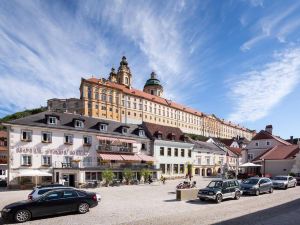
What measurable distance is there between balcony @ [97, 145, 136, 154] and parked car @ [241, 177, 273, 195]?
73.5ft

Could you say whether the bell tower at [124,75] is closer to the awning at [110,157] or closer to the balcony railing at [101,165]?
the balcony railing at [101,165]

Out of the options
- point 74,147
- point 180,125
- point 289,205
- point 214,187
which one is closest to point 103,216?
point 214,187

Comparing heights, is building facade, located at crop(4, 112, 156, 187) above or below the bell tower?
below

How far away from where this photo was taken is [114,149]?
1843 inches

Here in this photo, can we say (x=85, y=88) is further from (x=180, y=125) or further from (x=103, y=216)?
(x=103, y=216)

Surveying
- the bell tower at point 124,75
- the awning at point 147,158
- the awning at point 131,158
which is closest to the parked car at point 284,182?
the awning at point 147,158

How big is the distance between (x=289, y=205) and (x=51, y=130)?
3006 centimetres

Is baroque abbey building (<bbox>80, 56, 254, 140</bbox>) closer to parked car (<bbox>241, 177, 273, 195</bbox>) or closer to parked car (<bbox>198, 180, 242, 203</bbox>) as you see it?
parked car (<bbox>241, 177, 273, 195</bbox>)

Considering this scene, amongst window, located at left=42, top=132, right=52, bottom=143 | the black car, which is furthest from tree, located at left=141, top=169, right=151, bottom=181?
the black car

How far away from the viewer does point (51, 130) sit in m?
40.5

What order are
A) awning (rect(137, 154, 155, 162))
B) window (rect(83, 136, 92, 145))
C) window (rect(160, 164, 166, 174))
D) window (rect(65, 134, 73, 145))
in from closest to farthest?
window (rect(65, 134, 73, 145)), window (rect(83, 136, 92, 145)), awning (rect(137, 154, 155, 162)), window (rect(160, 164, 166, 174))

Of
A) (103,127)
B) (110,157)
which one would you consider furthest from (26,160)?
(103,127)

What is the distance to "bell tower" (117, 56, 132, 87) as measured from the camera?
129 metres

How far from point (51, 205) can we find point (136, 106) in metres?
103
